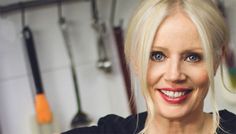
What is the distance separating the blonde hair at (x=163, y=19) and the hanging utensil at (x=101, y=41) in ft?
1.76

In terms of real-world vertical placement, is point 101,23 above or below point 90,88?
above

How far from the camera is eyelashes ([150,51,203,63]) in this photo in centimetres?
88

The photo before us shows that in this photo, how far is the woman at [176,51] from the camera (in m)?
0.87

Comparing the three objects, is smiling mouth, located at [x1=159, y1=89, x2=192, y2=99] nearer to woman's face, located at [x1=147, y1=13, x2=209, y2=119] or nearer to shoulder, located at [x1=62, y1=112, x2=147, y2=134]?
woman's face, located at [x1=147, y1=13, x2=209, y2=119]

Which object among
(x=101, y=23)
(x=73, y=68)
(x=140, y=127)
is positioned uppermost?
(x=101, y=23)

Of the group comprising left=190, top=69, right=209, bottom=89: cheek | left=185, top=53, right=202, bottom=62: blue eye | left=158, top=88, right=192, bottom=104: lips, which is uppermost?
left=185, top=53, right=202, bottom=62: blue eye

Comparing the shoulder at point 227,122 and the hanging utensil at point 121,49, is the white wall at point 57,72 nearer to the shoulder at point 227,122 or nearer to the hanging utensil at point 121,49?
the hanging utensil at point 121,49

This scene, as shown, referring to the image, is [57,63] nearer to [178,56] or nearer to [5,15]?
[5,15]

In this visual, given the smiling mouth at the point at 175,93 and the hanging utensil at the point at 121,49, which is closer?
the smiling mouth at the point at 175,93

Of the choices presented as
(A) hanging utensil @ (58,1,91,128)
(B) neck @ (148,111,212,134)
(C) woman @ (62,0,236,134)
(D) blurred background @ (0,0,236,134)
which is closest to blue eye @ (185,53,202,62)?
(C) woman @ (62,0,236,134)

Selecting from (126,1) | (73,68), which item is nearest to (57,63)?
(73,68)

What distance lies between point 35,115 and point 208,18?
2.50ft

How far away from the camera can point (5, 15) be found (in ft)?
4.65

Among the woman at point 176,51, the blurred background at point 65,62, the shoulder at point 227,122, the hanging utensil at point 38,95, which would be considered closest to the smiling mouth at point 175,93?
the woman at point 176,51
